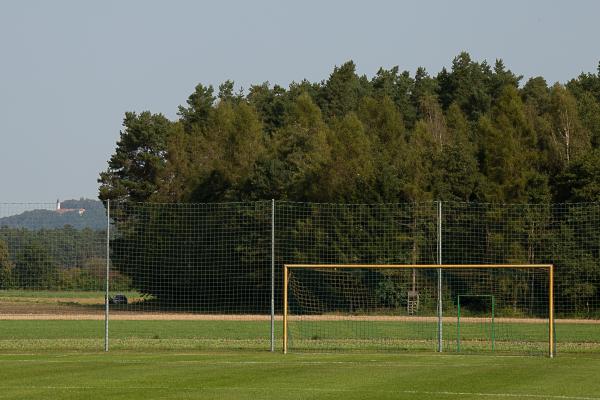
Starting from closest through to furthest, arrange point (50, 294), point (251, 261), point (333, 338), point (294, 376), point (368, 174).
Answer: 1. point (294, 376)
2. point (50, 294)
3. point (333, 338)
4. point (251, 261)
5. point (368, 174)

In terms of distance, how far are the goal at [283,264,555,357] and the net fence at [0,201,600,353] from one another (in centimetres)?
6

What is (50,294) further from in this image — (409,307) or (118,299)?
(409,307)

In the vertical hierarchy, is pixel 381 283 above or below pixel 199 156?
below

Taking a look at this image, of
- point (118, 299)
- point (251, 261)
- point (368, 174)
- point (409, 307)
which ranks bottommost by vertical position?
point (409, 307)

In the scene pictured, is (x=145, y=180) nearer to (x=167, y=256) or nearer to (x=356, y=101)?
(x=356, y=101)

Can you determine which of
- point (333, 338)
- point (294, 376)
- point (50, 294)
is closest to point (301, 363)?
point (294, 376)

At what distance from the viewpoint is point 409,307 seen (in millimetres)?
27656

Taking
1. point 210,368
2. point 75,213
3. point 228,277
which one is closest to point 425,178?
point 228,277

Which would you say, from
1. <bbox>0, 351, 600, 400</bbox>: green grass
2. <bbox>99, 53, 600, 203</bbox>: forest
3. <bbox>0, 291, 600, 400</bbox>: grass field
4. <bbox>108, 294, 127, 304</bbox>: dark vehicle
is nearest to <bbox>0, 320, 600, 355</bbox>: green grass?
<bbox>0, 291, 600, 400</bbox>: grass field

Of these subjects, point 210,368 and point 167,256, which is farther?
point 167,256

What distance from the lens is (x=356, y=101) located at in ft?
278

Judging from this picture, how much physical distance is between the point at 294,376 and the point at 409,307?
10.9 meters

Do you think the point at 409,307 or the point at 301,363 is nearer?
the point at 301,363

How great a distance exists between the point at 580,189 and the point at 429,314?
23308 millimetres
